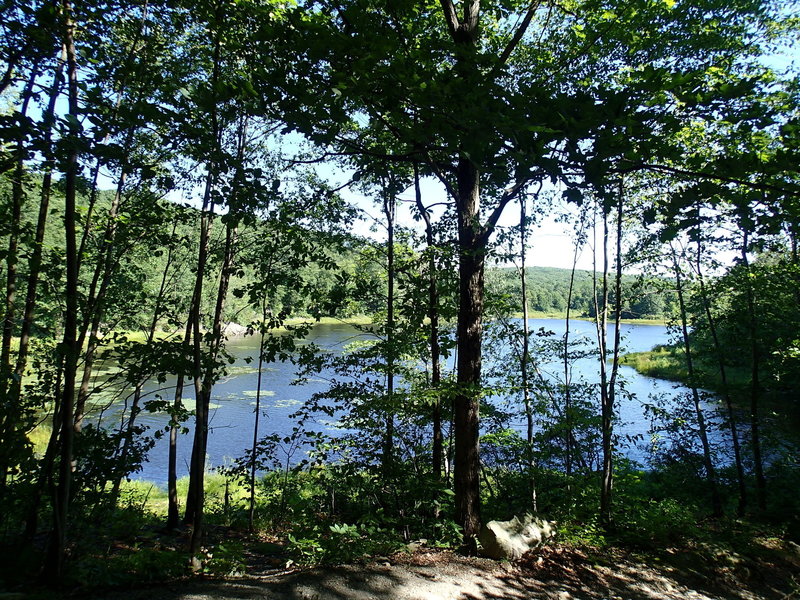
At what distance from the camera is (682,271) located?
8.99 m

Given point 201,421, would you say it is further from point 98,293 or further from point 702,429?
point 702,429

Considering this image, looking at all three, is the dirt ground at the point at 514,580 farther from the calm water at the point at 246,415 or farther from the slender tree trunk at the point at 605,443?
the calm water at the point at 246,415

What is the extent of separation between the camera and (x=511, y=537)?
4.77 m

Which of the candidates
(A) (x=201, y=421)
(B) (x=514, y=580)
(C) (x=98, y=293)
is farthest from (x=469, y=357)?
(C) (x=98, y=293)

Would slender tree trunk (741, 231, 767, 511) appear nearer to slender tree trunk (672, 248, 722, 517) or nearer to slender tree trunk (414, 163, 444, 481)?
slender tree trunk (672, 248, 722, 517)

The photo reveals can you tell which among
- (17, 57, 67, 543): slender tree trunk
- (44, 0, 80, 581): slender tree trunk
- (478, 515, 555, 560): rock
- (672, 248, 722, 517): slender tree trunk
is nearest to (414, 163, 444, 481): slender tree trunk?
(478, 515, 555, 560): rock

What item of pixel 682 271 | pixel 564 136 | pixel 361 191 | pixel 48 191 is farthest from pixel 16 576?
pixel 682 271

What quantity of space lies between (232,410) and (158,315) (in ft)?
34.7

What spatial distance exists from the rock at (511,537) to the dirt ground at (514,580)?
11 centimetres

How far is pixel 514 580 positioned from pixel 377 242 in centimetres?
600

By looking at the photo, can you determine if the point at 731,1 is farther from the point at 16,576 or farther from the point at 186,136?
the point at 16,576

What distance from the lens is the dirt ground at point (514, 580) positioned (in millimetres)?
3457

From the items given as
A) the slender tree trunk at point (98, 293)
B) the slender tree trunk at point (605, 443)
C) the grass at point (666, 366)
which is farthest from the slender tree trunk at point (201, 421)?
the grass at point (666, 366)

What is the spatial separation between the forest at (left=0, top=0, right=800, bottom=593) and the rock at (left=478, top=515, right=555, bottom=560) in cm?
15
